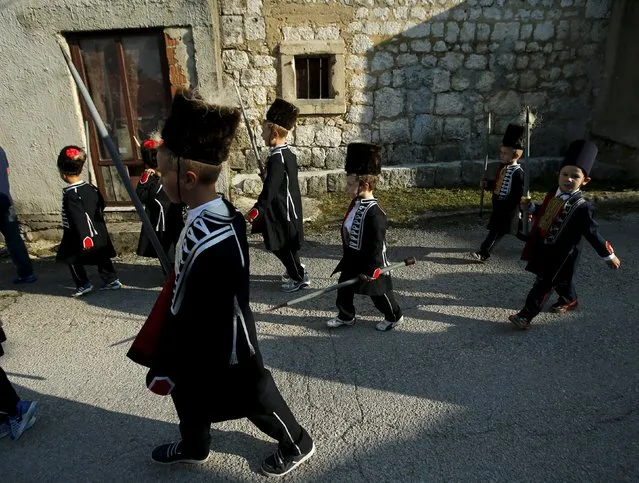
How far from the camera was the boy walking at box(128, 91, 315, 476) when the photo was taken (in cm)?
223

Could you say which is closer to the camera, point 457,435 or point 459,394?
point 457,435

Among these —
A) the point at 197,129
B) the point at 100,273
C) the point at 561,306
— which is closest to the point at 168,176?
the point at 197,129

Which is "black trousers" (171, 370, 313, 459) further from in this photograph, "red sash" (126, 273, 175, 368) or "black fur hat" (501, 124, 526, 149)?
"black fur hat" (501, 124, 526, 149)

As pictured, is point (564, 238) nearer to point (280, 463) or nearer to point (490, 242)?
point (490, 242)

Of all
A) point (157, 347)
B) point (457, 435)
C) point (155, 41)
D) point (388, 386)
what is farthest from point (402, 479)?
point (155, 41)

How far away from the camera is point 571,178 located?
3842mm

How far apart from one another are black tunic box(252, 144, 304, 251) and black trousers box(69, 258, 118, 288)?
1.59m


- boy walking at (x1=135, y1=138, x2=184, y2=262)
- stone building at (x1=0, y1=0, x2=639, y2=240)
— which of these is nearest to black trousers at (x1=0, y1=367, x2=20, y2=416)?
boy walking at (x1=135, y1=138, x2=184, y2=262)

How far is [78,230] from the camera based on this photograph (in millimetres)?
4699

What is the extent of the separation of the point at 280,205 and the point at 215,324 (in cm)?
251

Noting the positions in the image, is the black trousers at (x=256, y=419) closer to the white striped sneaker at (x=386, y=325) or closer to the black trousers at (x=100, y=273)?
the white striped sneaker at (x=386, y=325)

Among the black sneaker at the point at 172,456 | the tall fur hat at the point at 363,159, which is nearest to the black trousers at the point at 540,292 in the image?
the tall fur hat at the point at 363,159

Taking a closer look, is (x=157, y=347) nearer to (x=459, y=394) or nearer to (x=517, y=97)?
(x=459, y=394)

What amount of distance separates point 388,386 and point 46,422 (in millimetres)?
2310
